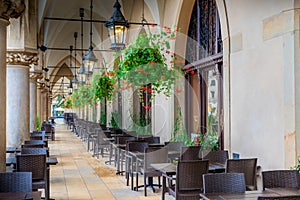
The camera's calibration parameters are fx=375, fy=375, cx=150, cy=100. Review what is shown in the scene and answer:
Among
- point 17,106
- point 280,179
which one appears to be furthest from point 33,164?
point 17,106

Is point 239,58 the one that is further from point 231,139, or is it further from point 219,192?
point 219,192

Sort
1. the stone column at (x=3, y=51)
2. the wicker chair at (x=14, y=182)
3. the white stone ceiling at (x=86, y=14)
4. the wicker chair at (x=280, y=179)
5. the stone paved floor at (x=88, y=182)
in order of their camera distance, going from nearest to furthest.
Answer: the wicker chair at (x=14, y=182)
the wicker chair at (x=280, y=179)
the stone column at (x=3, y=51)
the stone paved floor at (x=88, y=182)
the white stone ceiling at (x=86, y=14)

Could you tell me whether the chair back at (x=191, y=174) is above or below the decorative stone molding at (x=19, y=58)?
below

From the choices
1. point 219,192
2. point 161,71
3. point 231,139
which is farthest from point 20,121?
point 219,192

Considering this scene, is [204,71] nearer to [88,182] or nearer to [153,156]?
[153,156]

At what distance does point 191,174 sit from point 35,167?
2192 mm

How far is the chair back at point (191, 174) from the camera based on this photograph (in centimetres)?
451

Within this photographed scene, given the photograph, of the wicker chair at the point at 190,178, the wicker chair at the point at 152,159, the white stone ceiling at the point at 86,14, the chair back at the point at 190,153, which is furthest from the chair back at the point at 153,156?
the white stone ceiling at the point at 86,14

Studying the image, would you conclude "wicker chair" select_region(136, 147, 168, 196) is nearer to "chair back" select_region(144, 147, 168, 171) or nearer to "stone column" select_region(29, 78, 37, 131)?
"chair back" select_region(144, 147, 168, 171)

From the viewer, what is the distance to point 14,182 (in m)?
3.56

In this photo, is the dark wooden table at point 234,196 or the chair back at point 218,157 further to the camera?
the chair back at point 218,157

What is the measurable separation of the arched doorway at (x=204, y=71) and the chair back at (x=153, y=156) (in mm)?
1663

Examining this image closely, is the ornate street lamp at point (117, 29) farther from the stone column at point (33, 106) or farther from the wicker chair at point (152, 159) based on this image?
the stone column at point (33, 106)

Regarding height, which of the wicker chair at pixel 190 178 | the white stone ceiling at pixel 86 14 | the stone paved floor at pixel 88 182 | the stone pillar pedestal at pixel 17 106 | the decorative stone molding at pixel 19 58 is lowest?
the stone paved floor at pixel 88 182
